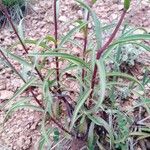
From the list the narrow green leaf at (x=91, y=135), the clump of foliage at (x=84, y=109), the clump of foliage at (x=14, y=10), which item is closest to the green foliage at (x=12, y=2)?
the clump of foliage at (x=14, y=10)

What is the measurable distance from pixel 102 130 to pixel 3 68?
0.77 meters

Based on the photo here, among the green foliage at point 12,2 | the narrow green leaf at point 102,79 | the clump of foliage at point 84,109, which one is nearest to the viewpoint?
the narrow green leaf at point 102,79

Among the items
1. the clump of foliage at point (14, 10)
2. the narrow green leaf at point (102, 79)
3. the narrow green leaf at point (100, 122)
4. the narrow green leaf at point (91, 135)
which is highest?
the narrow green leaf at point (102, 79)

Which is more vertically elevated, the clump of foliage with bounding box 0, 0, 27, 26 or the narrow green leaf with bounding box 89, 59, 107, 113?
the narrow green leaf with bounding box 89, 59, 107, 113

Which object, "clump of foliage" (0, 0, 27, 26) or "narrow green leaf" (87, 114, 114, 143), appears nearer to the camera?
"narrow green leaf" (87, 114, 114, 143)

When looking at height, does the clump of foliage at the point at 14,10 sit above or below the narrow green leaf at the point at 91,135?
above

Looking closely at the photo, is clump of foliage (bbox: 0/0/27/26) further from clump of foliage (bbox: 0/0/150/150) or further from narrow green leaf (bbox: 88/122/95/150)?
narrow green leaf (bbox: 88/122/95/150)

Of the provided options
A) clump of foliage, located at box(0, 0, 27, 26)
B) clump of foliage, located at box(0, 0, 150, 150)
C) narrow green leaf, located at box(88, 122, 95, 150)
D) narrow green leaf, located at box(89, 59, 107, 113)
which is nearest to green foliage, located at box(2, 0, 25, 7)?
clump of foliage, located at box(0, 0, 27, 26)

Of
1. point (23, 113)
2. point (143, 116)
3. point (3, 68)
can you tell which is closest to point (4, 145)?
point (23, 113)

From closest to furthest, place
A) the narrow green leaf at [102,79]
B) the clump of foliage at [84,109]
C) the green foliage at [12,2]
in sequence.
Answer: the narrow green leaf at [102,79] → the clump of foliage at [84,109] → the green foliage at [12,2]

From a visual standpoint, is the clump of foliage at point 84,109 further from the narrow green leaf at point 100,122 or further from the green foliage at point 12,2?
the green foliage at point 12,2

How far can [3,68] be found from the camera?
7.13 feet

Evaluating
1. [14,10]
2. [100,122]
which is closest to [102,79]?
[100,122]

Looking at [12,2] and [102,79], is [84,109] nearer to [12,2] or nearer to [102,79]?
[102,79]
